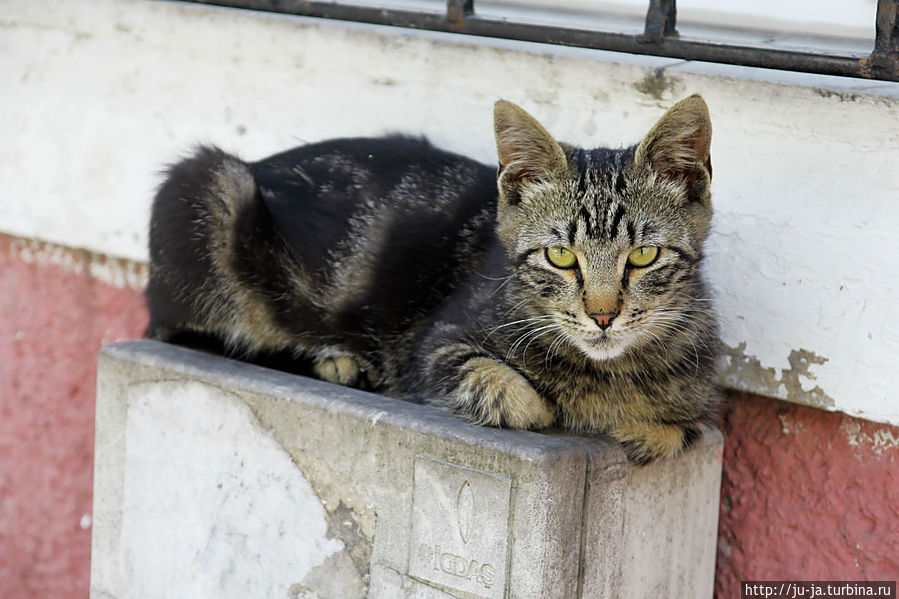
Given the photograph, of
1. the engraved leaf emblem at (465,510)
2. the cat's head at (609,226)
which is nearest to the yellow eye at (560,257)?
the cat's head at (609,226)

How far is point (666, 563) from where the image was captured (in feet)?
8.51

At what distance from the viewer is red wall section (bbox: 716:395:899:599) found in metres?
2.64

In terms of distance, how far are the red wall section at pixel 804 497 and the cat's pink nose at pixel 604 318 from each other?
2.54 feet

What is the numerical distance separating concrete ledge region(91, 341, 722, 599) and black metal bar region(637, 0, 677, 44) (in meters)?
1.06

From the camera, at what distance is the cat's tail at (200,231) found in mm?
2830

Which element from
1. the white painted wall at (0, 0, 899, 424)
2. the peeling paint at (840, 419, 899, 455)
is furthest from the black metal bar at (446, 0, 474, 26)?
the peeling paint at (840, 419, 899, 455)

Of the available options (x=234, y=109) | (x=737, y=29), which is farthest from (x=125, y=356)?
(x=737, y=29)

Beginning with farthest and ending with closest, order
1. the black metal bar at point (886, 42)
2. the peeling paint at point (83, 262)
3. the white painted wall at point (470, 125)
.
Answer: the peeling paint at point (83, 262), the white painted wall at point (470, 125), the black metal bar at point (886, 42)

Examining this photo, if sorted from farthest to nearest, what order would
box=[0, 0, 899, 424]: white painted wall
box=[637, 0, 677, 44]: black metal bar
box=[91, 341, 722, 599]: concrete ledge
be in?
1. box=[637, 0, 677, 44]: black metal bar
2. box=[0, 0, 899, 424]: white painted wall
3. box=[91, 341, 722, 599]: concrete ledge

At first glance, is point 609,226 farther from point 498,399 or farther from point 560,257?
point 498,399

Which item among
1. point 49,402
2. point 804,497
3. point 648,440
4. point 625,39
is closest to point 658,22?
point 625,39

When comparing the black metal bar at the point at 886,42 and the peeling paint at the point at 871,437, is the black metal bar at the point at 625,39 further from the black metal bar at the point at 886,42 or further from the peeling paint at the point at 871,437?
the peeling paint at the point at 871,437

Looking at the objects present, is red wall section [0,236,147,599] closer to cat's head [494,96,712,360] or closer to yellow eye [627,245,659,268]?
cat's head [494,96,712,360]

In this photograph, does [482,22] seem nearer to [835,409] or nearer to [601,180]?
[601,180]
